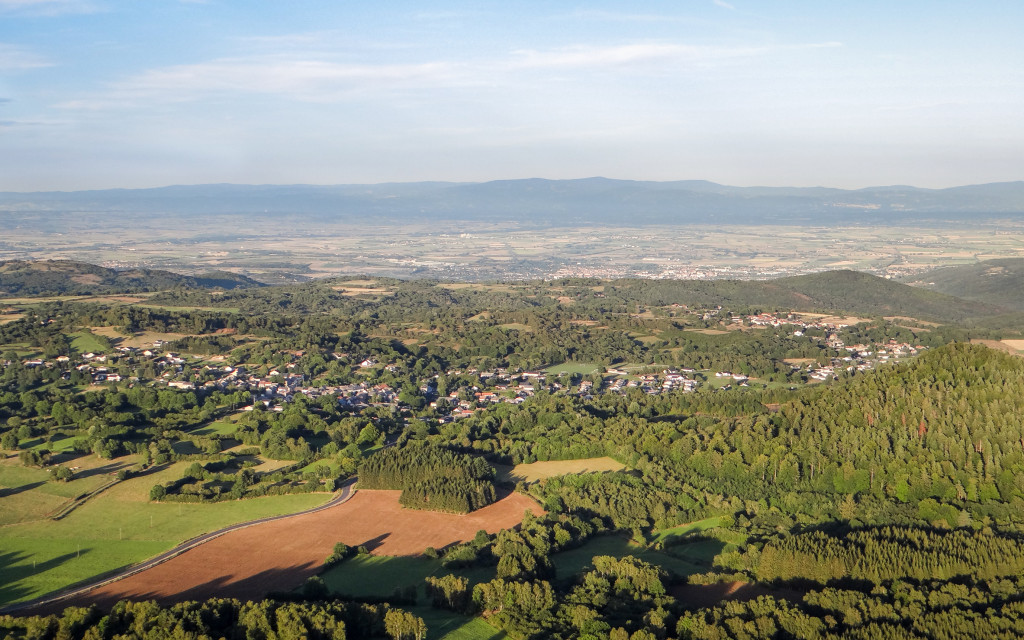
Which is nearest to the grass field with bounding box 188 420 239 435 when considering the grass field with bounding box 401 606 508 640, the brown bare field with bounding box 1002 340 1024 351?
the grass field with bounding box 401 606 508 640

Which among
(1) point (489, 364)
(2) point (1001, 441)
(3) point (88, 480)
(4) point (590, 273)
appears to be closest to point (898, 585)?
(2) point (1001, 441)

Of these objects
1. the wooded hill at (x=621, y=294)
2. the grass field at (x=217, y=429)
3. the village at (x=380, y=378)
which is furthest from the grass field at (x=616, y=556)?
the wooded hill at (x=621, y=294)

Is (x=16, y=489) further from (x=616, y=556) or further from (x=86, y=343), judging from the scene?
(x=86, y=343)

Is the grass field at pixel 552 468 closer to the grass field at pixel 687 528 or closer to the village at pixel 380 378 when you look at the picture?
the grass field at pixel 687 528

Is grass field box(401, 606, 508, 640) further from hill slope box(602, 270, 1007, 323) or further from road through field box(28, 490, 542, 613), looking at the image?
hill slope box(602, 270, 1007, 323)

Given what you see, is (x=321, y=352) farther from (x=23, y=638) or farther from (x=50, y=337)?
(x=23, y=638)

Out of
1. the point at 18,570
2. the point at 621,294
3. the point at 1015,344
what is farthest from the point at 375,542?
the point at 621,294
